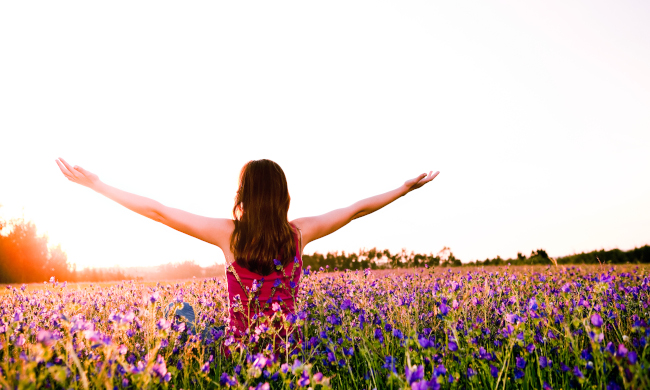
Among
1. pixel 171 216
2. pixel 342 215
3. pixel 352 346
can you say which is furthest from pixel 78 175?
pixel 352 346

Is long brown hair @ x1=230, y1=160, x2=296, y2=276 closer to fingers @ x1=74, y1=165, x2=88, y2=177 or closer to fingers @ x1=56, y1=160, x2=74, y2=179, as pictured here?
fingers @ x1=74, y1=165, x2=88, y2=177

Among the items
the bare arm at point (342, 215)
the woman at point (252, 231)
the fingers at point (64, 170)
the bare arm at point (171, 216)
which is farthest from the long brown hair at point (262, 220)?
the fingers at point (64, 170)

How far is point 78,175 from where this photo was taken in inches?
137

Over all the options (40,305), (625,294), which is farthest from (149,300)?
(625,294)

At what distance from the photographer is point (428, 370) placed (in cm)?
230

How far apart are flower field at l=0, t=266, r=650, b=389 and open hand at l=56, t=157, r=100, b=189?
1108 mm

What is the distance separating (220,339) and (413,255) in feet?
30.1

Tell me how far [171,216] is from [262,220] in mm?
761

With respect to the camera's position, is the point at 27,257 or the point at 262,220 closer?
the point at 262,220

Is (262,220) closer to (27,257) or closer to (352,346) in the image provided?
(352,346)

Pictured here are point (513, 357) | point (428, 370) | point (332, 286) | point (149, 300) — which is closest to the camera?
point (149, 300)

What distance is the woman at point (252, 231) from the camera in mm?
3090

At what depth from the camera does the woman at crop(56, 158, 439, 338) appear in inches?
122

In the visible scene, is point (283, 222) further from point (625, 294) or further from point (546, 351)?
point (625, 294)
